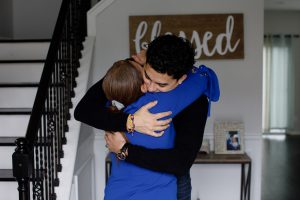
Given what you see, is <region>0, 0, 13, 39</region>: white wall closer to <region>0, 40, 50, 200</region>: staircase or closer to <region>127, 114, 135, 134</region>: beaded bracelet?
<region>0, 40, 50, 200</region>: staircase

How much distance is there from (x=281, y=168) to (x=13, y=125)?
173 inches

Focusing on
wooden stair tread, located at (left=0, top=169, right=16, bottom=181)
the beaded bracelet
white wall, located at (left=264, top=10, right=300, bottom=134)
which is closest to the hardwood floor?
white wall, located at (left=264, top=10, right=300, bottom=134)

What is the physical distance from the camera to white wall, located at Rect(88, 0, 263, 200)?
3486 mm

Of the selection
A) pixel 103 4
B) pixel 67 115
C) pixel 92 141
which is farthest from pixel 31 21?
pixel 67 115

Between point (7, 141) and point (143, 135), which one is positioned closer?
point (143, 135)

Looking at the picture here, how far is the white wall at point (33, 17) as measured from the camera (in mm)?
5062

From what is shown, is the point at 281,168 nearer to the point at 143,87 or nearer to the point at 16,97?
the point at 16,97

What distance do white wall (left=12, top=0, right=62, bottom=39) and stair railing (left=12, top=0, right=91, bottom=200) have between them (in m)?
1.75

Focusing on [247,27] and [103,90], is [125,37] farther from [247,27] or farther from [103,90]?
[103,90]

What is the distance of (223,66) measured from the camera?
11.6 ft

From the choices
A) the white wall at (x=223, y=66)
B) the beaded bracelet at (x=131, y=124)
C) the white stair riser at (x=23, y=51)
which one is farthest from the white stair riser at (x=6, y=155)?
the beaded bracelet at (x=131, y=124)

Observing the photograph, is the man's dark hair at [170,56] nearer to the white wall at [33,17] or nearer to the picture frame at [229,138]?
the picture frame at [229,138]

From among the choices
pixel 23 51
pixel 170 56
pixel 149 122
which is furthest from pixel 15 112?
pixel 170 56

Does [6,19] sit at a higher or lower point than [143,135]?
higher
